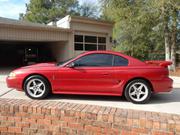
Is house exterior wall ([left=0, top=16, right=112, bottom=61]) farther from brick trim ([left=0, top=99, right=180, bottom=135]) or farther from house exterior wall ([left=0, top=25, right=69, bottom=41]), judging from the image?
brick trim ([left=0, top=99, right=180, bottom=135])

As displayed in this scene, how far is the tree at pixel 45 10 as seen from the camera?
48938mm

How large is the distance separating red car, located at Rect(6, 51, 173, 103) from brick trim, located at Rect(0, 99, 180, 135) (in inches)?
50.4

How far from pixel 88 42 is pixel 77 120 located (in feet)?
52.7

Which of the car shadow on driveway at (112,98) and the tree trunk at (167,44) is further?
the tree trunk at (167,44)

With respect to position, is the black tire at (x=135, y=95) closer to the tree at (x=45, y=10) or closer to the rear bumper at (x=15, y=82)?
the rear bumper at (x=15, y=82)

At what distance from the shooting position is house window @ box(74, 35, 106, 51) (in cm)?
2052

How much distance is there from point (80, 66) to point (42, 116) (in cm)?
216

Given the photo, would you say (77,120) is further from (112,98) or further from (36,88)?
(112,98)

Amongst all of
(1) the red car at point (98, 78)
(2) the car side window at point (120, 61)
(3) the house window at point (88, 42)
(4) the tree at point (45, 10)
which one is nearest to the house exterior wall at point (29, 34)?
(3) the house window at point (88, 42)

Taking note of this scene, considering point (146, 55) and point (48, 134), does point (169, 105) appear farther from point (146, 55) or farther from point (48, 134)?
point (146, 55)

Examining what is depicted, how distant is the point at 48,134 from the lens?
561 cm

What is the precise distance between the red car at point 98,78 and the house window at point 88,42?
13.2 meters

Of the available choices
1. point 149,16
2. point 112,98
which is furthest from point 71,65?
point 149,16

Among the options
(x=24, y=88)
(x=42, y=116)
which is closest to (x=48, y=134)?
(x=42, y=116)
